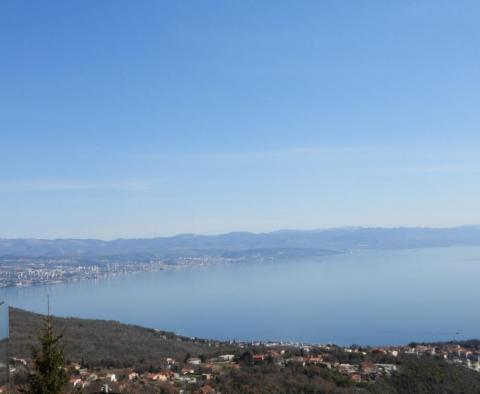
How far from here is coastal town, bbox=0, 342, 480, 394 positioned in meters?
13.4

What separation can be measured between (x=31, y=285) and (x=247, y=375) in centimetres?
7747

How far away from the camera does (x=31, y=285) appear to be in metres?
85.2

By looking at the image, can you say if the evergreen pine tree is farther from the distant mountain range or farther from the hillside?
the distant mountain range

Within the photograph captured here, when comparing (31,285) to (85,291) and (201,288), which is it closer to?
(85,291)

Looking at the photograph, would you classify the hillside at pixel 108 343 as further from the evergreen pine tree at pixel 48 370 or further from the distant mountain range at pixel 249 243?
the distant mountain range at pixel 249 243

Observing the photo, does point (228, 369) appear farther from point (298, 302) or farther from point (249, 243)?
point (249, 243)

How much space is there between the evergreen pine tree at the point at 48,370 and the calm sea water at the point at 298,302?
125 ft

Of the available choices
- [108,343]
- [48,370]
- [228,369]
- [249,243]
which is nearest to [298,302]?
[108,343]

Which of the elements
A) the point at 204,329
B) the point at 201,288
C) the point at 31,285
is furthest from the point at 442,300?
the point at 31,285

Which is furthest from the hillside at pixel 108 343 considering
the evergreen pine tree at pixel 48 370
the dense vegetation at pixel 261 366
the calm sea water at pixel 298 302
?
the calm sea water at pixel 298 302

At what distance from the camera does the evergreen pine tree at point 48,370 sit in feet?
18.3

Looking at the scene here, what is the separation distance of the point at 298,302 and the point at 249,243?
117814 mm

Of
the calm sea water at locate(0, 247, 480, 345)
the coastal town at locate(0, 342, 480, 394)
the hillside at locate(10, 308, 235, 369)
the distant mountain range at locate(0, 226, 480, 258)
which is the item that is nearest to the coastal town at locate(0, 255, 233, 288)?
the calm sea water at locate(0, 247, 480, 345)

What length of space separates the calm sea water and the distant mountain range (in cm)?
5621
